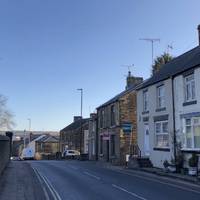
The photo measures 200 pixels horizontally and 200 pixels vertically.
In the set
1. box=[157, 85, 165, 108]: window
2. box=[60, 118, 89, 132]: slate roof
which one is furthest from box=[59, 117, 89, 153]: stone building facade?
box=[157, 85, 165, 108]: window

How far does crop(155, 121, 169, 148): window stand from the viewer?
96.3ft

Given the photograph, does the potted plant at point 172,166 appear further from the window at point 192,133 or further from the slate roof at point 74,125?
the slate roof at point 74,125

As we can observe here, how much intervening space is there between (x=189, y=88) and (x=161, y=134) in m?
5.27

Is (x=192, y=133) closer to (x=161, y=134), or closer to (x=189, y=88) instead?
(x=189, y=88)

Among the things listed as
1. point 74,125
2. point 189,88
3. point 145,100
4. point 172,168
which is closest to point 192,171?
point 172,168

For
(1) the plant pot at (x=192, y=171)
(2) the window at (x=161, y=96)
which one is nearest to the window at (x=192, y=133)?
(1) the plant pot at (x=192, y=171)

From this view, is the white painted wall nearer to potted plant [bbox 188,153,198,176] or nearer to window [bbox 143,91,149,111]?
potted plant [bbox 188,153,198,176]

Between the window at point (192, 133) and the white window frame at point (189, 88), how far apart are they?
4.62 ft

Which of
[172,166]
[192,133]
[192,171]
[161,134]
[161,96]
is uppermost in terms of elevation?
[161,96]

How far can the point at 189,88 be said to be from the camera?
26.3m

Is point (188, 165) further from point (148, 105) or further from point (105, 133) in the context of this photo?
point (105, 133)

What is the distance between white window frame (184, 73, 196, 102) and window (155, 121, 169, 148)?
3.64 m

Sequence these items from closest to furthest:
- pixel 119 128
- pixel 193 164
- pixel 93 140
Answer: pixel 193 164 < pixel 119 128 < pixel 93 140

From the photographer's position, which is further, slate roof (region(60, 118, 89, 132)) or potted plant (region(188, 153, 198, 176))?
slate roof (region(60, 118, 89, 132))
